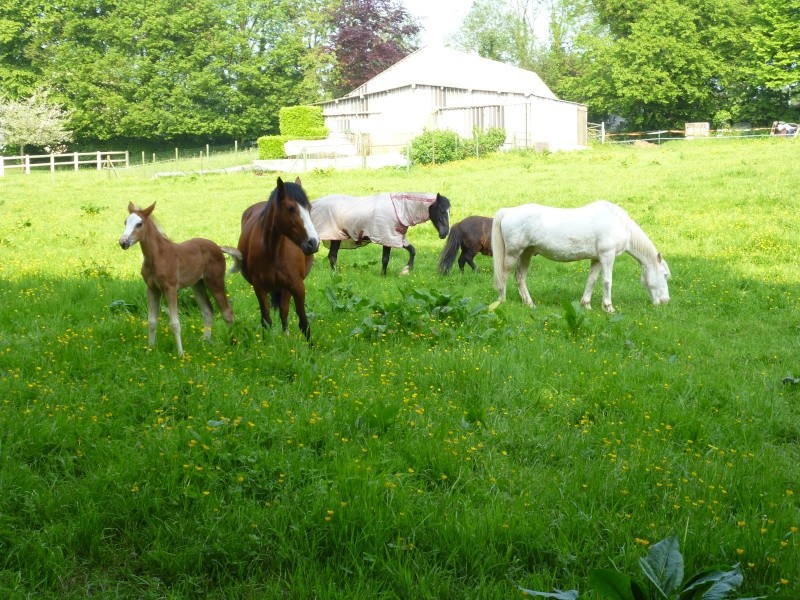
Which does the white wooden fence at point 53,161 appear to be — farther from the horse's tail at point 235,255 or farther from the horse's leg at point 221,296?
the horse's leg at point 221,296

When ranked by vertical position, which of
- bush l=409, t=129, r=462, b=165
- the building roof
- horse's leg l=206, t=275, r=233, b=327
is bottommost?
horse's leg l=206, t=275, r=233, b=327

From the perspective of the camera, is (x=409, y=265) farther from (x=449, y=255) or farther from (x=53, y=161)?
(x=53, y=161)

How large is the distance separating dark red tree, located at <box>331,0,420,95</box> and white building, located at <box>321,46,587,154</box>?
12.9m

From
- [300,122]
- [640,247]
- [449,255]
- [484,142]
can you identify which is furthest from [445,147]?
Answer: [640,247]

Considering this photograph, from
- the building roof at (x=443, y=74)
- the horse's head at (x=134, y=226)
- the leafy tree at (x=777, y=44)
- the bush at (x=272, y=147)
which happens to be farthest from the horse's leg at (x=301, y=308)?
the leafy tree at (x=777, y=44)

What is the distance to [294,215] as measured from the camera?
732cm

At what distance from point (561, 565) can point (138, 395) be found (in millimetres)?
3508

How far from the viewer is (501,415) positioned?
599 cm

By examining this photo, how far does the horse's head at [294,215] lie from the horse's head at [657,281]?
245 inches

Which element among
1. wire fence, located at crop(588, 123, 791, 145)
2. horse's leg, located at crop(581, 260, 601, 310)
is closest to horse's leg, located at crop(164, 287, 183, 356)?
horse's leg, located at crop(581, 260, 601, 310)

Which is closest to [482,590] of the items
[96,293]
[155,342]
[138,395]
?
[138,395]

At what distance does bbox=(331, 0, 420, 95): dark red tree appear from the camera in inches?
2544

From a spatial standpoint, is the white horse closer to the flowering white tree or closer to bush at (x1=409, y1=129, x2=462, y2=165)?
bush at (x1=409, y1=129, x2=462, y2=165)

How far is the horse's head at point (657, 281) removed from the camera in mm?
11445
